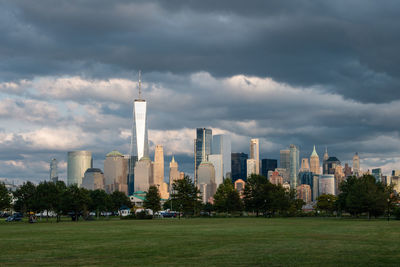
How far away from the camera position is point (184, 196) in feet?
470

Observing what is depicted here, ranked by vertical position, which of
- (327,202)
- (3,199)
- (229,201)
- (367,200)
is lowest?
(327,202)

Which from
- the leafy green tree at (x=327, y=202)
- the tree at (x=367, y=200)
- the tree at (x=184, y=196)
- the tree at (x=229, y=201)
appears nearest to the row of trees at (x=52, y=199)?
the tree at (x=184, y=196)

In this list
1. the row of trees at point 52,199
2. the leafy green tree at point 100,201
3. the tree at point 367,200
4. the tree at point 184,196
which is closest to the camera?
the tree at point 367,200

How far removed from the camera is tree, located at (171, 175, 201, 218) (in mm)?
142875

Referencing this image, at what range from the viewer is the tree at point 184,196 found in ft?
469

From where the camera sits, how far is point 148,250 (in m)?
32.1

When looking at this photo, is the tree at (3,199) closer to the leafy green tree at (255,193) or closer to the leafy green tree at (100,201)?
the leafy green tree at (100,201)

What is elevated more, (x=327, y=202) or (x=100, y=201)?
(x=100, y=201)

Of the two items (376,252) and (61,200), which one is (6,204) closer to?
(61,200)

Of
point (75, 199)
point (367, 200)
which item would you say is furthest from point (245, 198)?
point (75, 199)

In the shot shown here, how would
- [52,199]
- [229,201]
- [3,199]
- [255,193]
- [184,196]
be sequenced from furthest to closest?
[229,201]
[255,193]
[184,196]
[52,199]
[3,199]

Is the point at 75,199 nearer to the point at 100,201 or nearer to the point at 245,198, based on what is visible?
the point at 100,201

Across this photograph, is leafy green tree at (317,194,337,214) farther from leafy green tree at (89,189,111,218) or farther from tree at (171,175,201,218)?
leafy green tree at (89,189,111,218)

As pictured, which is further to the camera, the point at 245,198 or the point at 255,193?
the point at 245,198
